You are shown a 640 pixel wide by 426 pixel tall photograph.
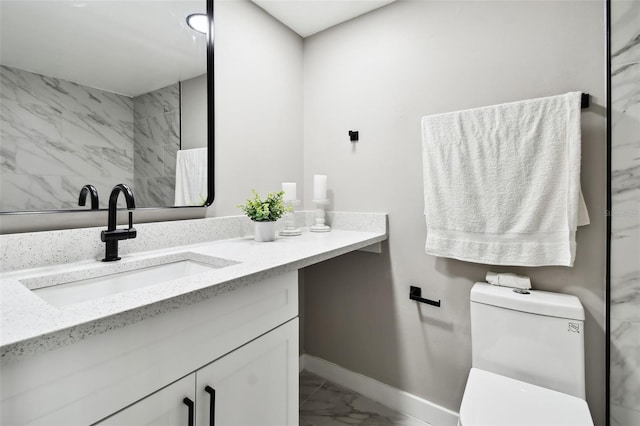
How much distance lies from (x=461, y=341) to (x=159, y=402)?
→ 133 centimetres

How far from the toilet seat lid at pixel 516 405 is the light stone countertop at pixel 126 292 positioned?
0.71m

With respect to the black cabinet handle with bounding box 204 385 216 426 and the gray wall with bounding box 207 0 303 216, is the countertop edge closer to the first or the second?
the black cabinet handle with bounding box 204 385 216 426

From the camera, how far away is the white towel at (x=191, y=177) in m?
1.38

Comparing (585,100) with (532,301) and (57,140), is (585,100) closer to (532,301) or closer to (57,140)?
(532,301)

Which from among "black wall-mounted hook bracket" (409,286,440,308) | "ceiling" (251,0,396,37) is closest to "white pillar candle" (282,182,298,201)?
"black wall-mounted hook bracket" (409,286,440,308)

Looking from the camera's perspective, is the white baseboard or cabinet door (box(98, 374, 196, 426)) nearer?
cabinet door (box(98, 374, 196, 426))

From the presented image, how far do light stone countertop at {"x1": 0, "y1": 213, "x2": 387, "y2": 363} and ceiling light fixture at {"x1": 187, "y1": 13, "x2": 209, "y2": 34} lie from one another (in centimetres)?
100

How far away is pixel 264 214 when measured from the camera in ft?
4.76

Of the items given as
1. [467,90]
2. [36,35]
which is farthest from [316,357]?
Answer: [36,35]

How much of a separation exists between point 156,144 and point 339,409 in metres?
1.62

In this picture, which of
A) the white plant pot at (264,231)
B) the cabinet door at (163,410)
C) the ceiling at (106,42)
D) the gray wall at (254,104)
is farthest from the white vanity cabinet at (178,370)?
the ceiling at (106,42)

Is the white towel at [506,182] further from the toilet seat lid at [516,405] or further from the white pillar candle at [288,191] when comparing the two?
the white pillar candle at [288,191]

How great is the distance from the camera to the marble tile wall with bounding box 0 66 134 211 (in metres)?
0.96

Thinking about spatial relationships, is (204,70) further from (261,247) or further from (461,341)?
(461,341)
